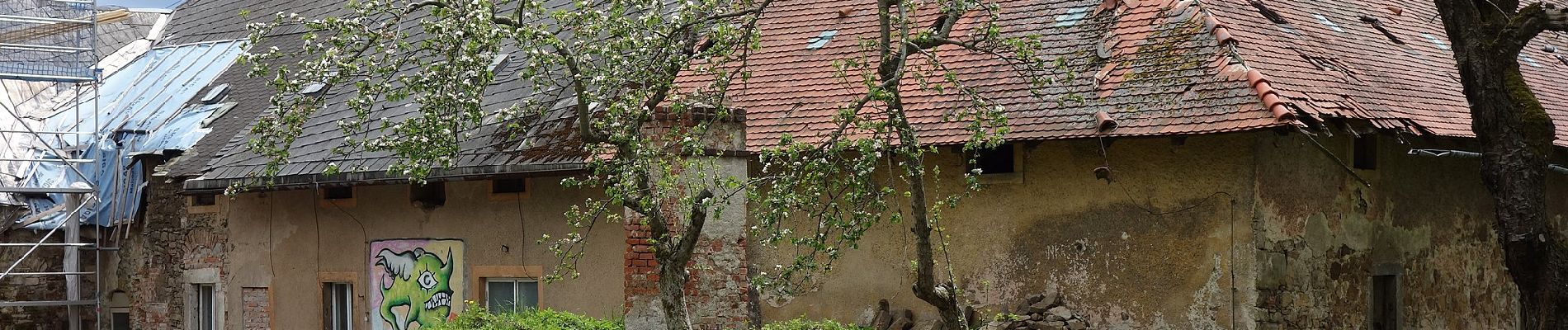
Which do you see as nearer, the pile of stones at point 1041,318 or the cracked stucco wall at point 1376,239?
the cracked stucco wall at point 1376,239

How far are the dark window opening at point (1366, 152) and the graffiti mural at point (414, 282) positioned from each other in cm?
819

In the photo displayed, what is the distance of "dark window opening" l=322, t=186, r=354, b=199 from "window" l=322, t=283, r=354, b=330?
3.00 ft

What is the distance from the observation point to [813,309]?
564 inches

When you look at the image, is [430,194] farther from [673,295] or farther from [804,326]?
[673,295]

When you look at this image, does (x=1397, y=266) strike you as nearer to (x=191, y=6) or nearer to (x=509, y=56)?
(x=509, y=56)

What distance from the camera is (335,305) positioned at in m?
17.6

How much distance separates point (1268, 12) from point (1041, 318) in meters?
3.34

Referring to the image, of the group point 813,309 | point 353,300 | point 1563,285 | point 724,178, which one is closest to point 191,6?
point 353,300

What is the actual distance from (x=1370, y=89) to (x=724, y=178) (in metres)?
5.43

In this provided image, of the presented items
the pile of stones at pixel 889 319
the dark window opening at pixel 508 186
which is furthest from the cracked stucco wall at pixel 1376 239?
the dark window opening at pixel 508 186

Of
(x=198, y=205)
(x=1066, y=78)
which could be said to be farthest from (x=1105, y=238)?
(x=198, y=205)

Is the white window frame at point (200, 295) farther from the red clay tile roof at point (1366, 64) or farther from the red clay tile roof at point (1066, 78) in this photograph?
the red clay tile roof at point (1366, 64)

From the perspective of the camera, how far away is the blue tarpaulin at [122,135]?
19500 mm

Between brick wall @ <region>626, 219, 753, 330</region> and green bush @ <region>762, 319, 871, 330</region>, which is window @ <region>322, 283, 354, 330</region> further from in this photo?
brick wall @ <region>626, 219, 753, 330</region>
